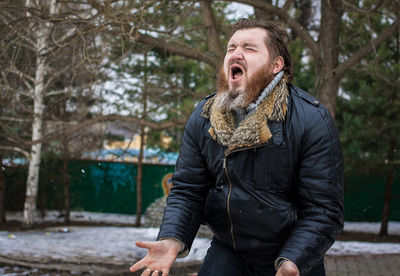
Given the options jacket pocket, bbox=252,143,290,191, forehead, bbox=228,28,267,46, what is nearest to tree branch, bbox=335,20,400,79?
forehead, bbox=228,28,267,46

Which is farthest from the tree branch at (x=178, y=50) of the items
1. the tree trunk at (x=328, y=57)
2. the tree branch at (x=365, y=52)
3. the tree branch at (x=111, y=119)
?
the tree branch at (x=365, y=52)

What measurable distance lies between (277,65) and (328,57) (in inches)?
211

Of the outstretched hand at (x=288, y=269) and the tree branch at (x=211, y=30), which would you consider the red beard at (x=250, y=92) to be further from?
the tree branch at (x=211, y=30)

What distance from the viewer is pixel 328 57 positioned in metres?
7.38

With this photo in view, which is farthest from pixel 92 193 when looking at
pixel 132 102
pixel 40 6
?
pixel 40 6

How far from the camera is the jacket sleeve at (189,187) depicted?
225 centimetres

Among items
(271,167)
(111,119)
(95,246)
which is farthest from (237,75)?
(95,246)

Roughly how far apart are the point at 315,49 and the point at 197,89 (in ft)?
25.1

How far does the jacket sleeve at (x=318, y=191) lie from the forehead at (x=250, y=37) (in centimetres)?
47

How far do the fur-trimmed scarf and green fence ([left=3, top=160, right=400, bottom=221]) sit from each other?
1367 cm

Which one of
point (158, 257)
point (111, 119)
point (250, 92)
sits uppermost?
point (250, 92)

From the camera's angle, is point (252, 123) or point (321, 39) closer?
point (252, 123)

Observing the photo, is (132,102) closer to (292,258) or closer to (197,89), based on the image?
(197,89)

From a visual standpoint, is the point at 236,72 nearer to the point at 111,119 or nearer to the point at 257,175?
the point at 257,175
